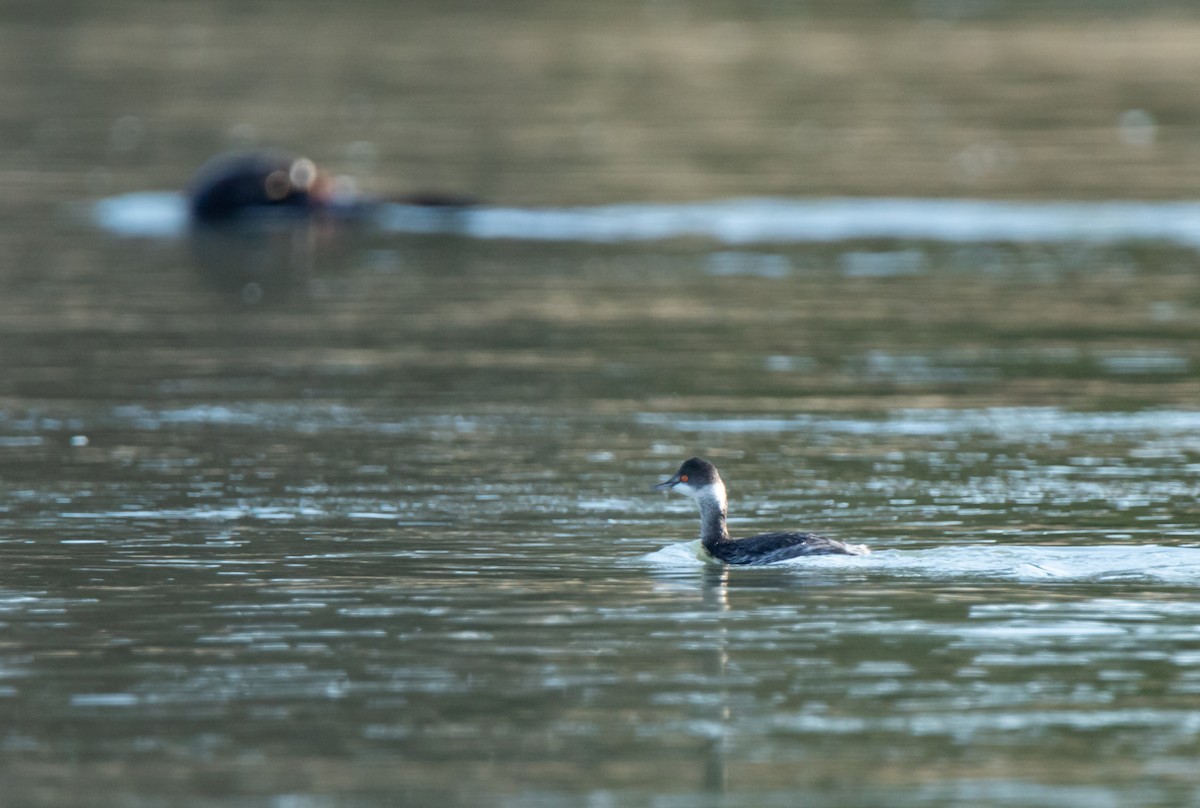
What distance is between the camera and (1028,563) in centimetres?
1371

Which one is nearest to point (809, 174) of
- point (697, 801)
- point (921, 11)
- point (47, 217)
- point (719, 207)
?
point (719, 207)

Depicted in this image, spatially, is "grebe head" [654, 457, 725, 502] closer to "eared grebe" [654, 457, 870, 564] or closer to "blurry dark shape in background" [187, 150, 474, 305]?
"eared grebe" [654, 457, 870, 564]

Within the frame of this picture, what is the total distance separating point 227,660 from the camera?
1170 centimetres

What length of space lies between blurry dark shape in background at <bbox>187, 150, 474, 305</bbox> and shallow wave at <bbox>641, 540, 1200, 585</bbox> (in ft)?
58.6

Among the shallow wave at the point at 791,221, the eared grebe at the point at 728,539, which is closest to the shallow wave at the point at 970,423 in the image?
the eared grebe at the point at 728,539

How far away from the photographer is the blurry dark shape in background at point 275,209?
105 feet

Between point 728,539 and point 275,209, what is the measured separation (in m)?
22.2

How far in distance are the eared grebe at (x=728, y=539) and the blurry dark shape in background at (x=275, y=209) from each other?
16976 millimetres

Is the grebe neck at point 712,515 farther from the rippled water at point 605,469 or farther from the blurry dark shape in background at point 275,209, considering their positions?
the blurry dark shape in background at point 275,209

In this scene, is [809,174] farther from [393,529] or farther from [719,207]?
[393,529]

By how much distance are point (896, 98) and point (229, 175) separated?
19.7m

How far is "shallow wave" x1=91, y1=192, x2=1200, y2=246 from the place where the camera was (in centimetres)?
3145

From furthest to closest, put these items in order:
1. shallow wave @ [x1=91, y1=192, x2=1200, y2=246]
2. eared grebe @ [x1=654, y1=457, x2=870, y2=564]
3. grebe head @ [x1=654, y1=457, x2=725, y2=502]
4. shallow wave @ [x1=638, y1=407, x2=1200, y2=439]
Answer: shallow wave @ [x1=91, y1=192, x2=1200, y2=246], shallow wave @ [x1=638, y1=407, x2=1200, y2=439], grebe head @ [x1=654, y1=457, x2=725, y2=502], eared grebe @ [x1=654, y1=457, x2=870, y2=564]

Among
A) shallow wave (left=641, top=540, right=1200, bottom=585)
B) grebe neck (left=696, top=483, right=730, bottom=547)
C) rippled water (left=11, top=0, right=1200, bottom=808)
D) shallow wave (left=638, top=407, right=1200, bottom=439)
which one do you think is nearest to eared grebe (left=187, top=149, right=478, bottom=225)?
rippled water (left=11, top=0, right=1200, bottom=808)
